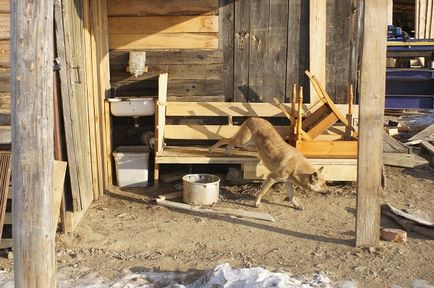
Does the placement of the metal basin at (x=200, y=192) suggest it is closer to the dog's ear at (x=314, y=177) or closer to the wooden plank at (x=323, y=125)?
the dog's ear at (x=314, y=177)

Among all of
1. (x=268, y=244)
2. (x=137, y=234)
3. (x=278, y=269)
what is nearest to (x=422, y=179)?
(x=268, y=244)

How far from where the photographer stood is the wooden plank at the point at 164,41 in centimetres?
813

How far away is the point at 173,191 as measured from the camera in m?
7.86

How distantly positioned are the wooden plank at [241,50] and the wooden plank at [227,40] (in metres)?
0.05

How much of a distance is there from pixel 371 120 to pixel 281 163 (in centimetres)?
184

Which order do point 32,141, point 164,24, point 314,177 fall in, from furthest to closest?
point 164,24, point 314,177, point 32,141

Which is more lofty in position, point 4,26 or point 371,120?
point 4,26

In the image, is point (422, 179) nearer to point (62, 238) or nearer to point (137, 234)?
point (137, 234)

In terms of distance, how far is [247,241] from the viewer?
6000 millimetres

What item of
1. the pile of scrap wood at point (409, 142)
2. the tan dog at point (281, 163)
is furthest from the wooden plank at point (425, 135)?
the tan dog at point (281, 163)

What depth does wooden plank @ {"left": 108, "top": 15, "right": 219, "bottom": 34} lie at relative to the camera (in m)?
8.06

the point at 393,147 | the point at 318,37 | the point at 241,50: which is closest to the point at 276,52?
the point at 241,50

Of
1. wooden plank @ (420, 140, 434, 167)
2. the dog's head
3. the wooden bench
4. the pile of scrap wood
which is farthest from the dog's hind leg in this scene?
wooden plank @ (420, 140, 434, 167)

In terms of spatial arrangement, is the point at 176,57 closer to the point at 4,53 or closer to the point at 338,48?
the point at 338,48
